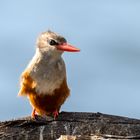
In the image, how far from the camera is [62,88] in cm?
1046

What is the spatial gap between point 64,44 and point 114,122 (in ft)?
9.29

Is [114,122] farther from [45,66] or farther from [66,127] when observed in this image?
[45,66]

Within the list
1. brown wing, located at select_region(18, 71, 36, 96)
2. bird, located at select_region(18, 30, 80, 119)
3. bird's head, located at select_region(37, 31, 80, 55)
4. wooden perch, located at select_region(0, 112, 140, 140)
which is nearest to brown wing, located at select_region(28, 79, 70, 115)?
bird, located at select_region(18, 30, 80, 119)

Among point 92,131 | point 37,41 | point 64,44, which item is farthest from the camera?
point 37,41

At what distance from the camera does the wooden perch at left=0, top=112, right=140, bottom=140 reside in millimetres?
7594

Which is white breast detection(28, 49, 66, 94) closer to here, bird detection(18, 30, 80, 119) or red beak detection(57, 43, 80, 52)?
bird detection(18, 30, 80, 119)

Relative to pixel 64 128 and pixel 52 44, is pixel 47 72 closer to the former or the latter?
pixel 52 44

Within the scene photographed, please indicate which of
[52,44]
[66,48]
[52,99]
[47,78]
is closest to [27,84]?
[47,78]

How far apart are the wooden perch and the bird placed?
2.31 meters

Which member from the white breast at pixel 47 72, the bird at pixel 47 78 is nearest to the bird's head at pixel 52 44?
the bird at pixel 47 78

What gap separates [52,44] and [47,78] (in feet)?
2.21

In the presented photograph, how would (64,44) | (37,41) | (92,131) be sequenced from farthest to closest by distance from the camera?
1. (37,41)
2. (64,44)
3. (92,131)

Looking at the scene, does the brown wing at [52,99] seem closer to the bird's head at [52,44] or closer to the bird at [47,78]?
the bird at [47,78]

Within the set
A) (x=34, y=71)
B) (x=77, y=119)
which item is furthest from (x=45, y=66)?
(x=77, y=119)
